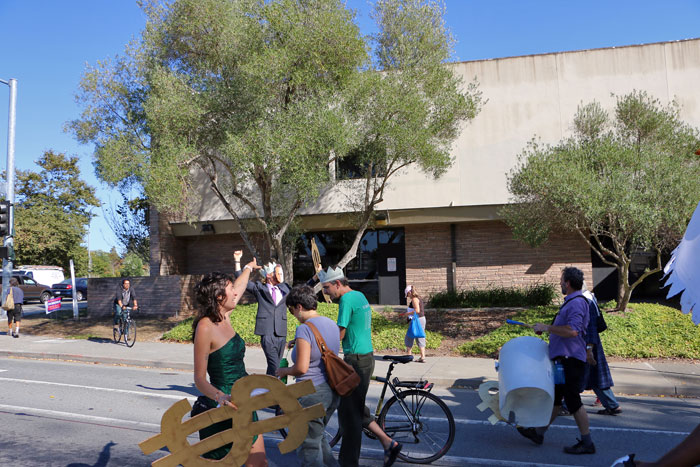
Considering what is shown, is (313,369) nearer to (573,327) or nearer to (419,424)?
(419,424)

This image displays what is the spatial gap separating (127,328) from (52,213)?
24.4 meters

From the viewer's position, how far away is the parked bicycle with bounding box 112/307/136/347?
1392 cm

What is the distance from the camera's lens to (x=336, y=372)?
13.4 feet

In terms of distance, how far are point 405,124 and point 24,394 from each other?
9648mm

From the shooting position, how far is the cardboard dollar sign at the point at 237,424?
10.5 feet

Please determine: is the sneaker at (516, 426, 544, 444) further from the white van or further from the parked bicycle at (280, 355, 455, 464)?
the white van

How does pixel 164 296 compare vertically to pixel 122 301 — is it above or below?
below

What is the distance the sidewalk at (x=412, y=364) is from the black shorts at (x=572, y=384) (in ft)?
12.4

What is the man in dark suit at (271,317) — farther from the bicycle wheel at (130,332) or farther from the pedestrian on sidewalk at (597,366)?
the bicycle wheel at (130,332)

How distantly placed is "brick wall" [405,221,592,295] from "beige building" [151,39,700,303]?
0.03 metres

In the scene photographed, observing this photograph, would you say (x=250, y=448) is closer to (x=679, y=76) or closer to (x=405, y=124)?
(x=405, y=124)

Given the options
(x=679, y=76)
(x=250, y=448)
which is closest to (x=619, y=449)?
(x=250, y=448)

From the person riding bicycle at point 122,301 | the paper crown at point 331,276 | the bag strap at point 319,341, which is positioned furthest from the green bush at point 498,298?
the bag strap at point 319,341

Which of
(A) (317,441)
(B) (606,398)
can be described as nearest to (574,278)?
(B) (606,398)
